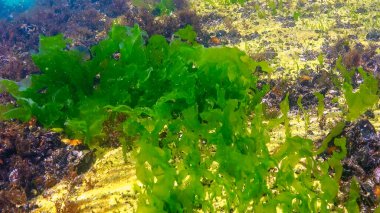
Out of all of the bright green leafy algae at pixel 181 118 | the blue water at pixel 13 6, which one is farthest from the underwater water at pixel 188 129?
the blue water at pixel 13 6

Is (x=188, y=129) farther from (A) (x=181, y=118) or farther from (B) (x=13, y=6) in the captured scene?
(B) (x=13, y=6)

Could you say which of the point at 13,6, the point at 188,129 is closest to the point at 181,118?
the point at 188,129

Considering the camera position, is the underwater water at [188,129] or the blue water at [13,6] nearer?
the underwater water at [188,129]

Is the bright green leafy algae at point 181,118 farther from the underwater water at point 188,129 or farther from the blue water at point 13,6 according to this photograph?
the blue water at point 13,6

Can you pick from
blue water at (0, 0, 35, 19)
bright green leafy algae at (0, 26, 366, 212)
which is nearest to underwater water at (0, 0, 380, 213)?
bright green leafy algae at (0, 26, 366, 212)

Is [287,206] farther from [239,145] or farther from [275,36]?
[275,36]
